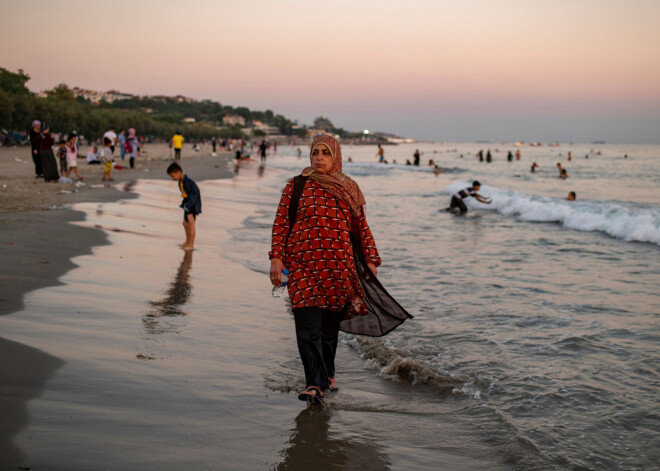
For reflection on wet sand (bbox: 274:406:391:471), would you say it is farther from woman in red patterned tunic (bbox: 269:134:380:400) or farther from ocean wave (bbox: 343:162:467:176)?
ocean wave (bbox: 343:162:467:176)

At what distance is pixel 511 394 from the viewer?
14.5 feet

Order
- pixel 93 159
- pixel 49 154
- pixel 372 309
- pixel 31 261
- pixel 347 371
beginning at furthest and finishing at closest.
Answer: pixel 93 159 → pixel 49 154 → pixel 31 261 → pixel 347 371 → pixel 372 309

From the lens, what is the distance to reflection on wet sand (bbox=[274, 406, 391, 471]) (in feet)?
10.2

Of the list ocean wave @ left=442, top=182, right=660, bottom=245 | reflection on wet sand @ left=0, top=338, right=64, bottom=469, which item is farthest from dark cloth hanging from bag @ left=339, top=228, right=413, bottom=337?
ocean wave @ left=442, top=182, right=660, bottom=245

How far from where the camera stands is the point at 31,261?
22.1 feet

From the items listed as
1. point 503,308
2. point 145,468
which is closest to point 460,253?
point 503,308

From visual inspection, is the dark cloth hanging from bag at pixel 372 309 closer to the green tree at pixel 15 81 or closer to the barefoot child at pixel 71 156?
the barefoot child at pixel 71 156

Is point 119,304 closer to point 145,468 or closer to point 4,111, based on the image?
point 145,468

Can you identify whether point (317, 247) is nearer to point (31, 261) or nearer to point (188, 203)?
point (31, 261)

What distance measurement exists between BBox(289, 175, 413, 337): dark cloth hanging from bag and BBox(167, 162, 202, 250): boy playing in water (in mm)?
5626

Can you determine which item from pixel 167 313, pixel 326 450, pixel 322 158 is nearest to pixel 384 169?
pixel 167 313

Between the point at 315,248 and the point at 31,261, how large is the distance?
4454 mm

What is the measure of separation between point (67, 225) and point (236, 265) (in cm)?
304

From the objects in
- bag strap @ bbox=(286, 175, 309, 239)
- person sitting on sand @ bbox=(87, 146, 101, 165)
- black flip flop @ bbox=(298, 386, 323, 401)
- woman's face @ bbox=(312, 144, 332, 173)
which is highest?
person sitting on sand @ bbox=(87, 146, 101, 165)
